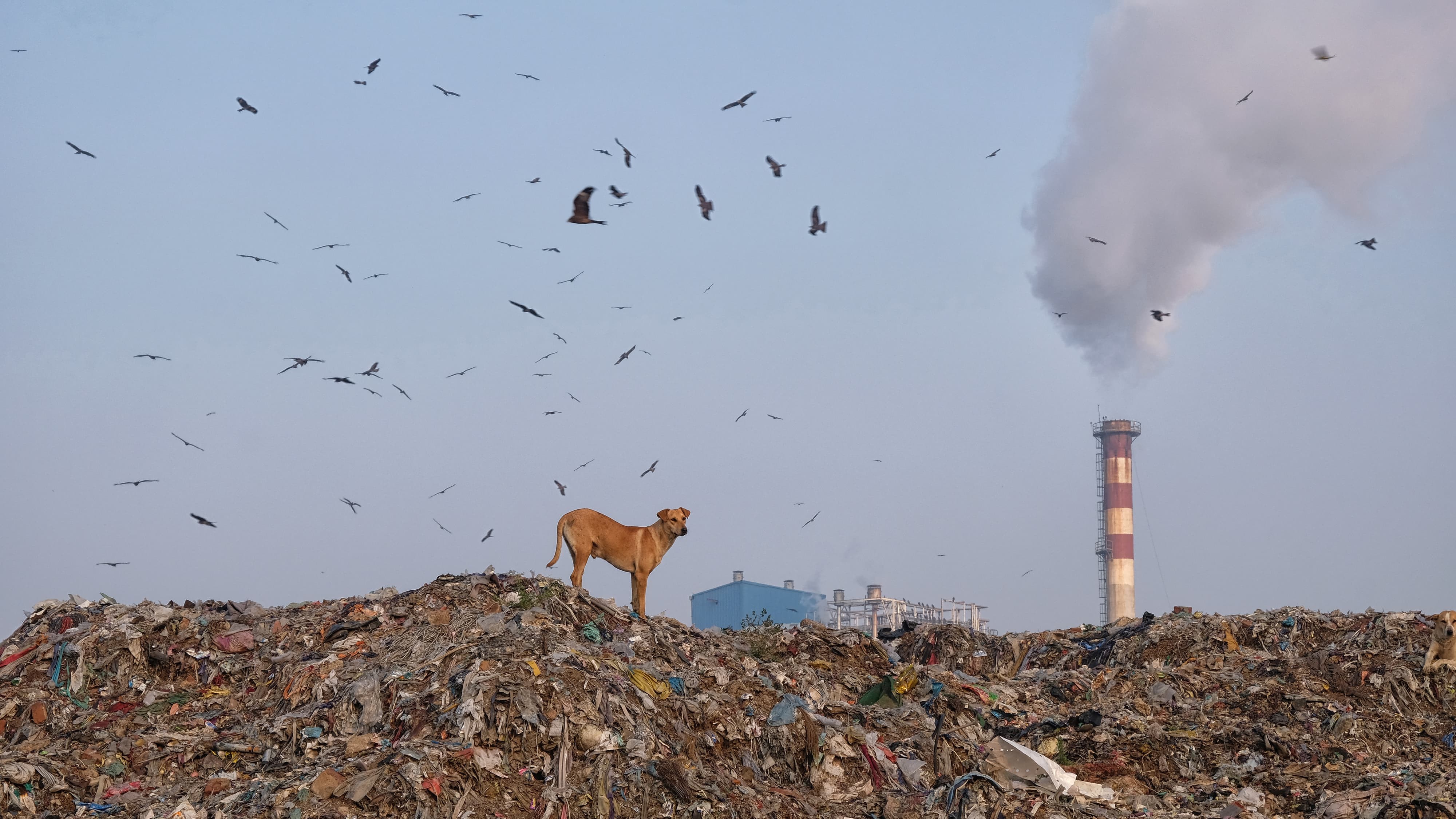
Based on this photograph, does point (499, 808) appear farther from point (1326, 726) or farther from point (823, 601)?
point (823, 601)

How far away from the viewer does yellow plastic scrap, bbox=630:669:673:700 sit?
→ 35.4ft

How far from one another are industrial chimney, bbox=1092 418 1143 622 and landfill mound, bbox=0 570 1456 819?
175 ft

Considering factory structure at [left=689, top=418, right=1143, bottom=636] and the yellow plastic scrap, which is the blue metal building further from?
the yellow plastic scrap

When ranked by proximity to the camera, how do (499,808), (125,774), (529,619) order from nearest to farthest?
1. (499,808)
2. (125,774)
3. (529,619)

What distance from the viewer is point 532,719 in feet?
31.2

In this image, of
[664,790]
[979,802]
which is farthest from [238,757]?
[979,802]

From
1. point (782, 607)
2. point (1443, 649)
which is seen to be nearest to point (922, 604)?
point (782, 607)

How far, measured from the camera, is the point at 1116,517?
68688 millimetres

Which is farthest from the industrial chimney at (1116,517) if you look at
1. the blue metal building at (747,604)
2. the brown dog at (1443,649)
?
the brown dog at (1443,649)

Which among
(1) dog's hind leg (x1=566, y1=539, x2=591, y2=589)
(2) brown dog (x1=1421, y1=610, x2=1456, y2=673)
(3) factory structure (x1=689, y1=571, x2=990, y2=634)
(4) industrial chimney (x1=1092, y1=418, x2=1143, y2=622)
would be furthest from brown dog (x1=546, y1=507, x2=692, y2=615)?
(4) industrial chimney (x1=1092, y1=418, x2=1143, y2=622)

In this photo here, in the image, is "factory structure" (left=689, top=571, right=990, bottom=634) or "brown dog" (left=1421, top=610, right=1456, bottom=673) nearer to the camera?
"brown dog" (left=1421, top=610, right=1456, bottom=673)

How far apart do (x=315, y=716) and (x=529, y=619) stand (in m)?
2.43

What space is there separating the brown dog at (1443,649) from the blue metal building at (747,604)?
37.3 meters

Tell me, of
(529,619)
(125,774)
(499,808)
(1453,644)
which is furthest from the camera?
(1453,644)
